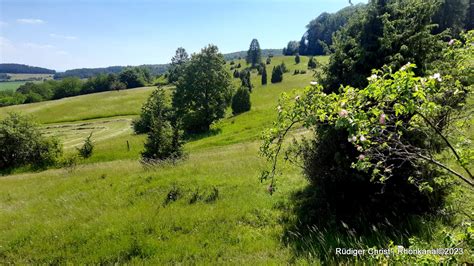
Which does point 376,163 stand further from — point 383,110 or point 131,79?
point 131,79

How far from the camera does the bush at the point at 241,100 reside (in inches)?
1892

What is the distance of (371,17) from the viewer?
7246 millimetres

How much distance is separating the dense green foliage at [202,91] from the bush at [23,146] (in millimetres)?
16649

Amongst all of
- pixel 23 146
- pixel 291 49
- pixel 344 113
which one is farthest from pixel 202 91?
pixel 291 49

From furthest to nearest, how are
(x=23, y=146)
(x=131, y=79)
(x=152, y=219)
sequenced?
(x=131, y=79), (x=23, y=146), (x=152, y=219)

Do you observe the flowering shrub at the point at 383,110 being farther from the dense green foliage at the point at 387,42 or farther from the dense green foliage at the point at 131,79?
the dense green foliage at the point at 131,79

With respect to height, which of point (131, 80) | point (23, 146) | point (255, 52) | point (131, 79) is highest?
point (255, 52)

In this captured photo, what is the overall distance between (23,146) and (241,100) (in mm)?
29115

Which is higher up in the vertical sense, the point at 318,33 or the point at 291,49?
the point at 318,33

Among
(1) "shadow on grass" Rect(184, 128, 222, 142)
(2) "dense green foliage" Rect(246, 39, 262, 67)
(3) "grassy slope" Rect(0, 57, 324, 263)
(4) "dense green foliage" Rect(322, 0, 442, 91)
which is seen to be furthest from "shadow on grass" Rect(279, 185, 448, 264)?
(2) "dense green foliage" Rect(246, 39, 262, 67)

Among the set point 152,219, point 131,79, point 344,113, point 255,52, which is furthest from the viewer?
point 131,79

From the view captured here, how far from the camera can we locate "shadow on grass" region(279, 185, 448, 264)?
18.0 ft

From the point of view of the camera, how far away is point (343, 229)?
21.0ft

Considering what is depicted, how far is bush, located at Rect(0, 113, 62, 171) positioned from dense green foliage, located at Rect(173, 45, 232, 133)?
16.6 metres
